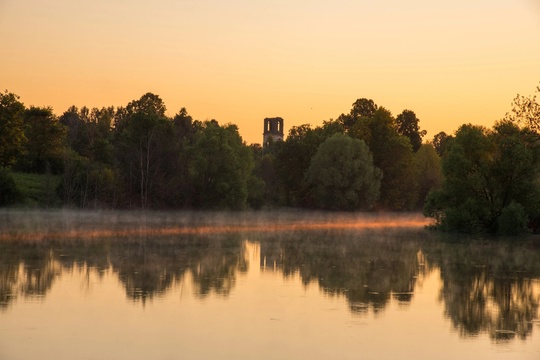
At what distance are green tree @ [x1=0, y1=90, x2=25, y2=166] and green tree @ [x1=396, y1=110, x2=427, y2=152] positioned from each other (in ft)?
208

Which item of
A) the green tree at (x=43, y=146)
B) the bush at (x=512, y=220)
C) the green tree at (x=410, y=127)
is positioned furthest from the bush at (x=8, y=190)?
the green tree at (x=410, y=127)

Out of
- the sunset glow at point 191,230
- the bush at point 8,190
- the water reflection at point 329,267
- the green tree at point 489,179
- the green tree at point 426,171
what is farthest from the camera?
Result: the green tree at point 426,171

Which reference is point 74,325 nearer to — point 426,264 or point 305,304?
point 305,304

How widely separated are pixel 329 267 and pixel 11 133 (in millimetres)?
46857

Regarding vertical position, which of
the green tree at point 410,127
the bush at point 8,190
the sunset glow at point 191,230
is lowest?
the sunset glow at point 191,230

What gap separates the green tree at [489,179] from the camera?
60.8m

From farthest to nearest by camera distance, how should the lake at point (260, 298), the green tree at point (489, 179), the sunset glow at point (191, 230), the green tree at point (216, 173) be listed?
the green tree at point (216, 173), the green tree at point (489, 179), the sunset glow at point (191, 230), the lake at point (260, 298)

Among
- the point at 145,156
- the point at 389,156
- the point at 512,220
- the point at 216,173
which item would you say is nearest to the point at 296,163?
the point at 389,156

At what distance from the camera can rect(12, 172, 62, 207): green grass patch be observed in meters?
68.6

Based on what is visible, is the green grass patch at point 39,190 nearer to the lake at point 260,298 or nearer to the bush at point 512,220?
the lake at point 260,298

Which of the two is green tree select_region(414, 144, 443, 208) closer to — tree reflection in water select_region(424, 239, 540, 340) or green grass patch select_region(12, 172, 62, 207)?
green grass patch select_region(12, 172, 62, 207)

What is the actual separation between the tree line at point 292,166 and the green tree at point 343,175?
0.42ft

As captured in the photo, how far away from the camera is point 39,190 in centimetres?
7062

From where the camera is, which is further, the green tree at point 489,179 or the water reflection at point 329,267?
the green tree at point 489,179
